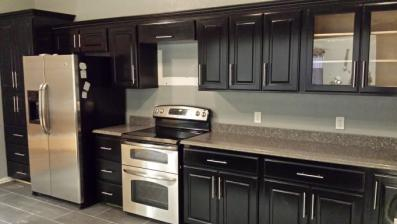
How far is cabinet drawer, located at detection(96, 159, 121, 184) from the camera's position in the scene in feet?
12.5

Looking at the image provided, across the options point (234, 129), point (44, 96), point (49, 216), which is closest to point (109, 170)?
point (49, 216)

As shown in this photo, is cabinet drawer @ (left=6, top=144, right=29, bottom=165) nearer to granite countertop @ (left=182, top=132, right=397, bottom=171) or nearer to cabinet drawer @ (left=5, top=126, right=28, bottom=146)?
cabinet drawer @ (left=5, top=126, right=28, bottom=146)

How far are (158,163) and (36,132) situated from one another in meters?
1.77

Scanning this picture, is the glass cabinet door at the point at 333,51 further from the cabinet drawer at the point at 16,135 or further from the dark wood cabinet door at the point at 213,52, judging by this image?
the cabinet drawer at the point at 16,135

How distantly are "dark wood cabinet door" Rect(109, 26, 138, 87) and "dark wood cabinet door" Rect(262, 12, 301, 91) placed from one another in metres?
1.57

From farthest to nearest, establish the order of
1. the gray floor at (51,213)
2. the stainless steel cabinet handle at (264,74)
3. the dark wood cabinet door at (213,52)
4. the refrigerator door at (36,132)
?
the refrigerator door at (36,132) → the gray floor at (51,213) → the dark wood cabinet door at (213,52) → the stainless steel cabinet handle at (264,74)

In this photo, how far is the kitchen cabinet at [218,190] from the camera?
115 inches

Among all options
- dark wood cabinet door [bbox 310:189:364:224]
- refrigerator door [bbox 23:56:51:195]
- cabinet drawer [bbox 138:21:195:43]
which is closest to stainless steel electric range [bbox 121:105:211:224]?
cabinet drawer [bbox 138:21:195:43]

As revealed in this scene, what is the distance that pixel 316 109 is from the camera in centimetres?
315

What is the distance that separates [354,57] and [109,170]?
9.08 ft

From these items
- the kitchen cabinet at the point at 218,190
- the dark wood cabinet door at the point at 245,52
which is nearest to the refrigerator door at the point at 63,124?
the kitchen cabinet at the point at 218,190

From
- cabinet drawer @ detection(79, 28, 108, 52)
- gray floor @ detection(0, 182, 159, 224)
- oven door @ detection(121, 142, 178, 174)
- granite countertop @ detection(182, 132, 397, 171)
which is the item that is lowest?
gray floor @ detection(0, 182, 159, 224)

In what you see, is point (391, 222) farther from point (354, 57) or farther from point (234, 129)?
point (234, 129)

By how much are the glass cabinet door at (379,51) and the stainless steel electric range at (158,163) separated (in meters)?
1.66
